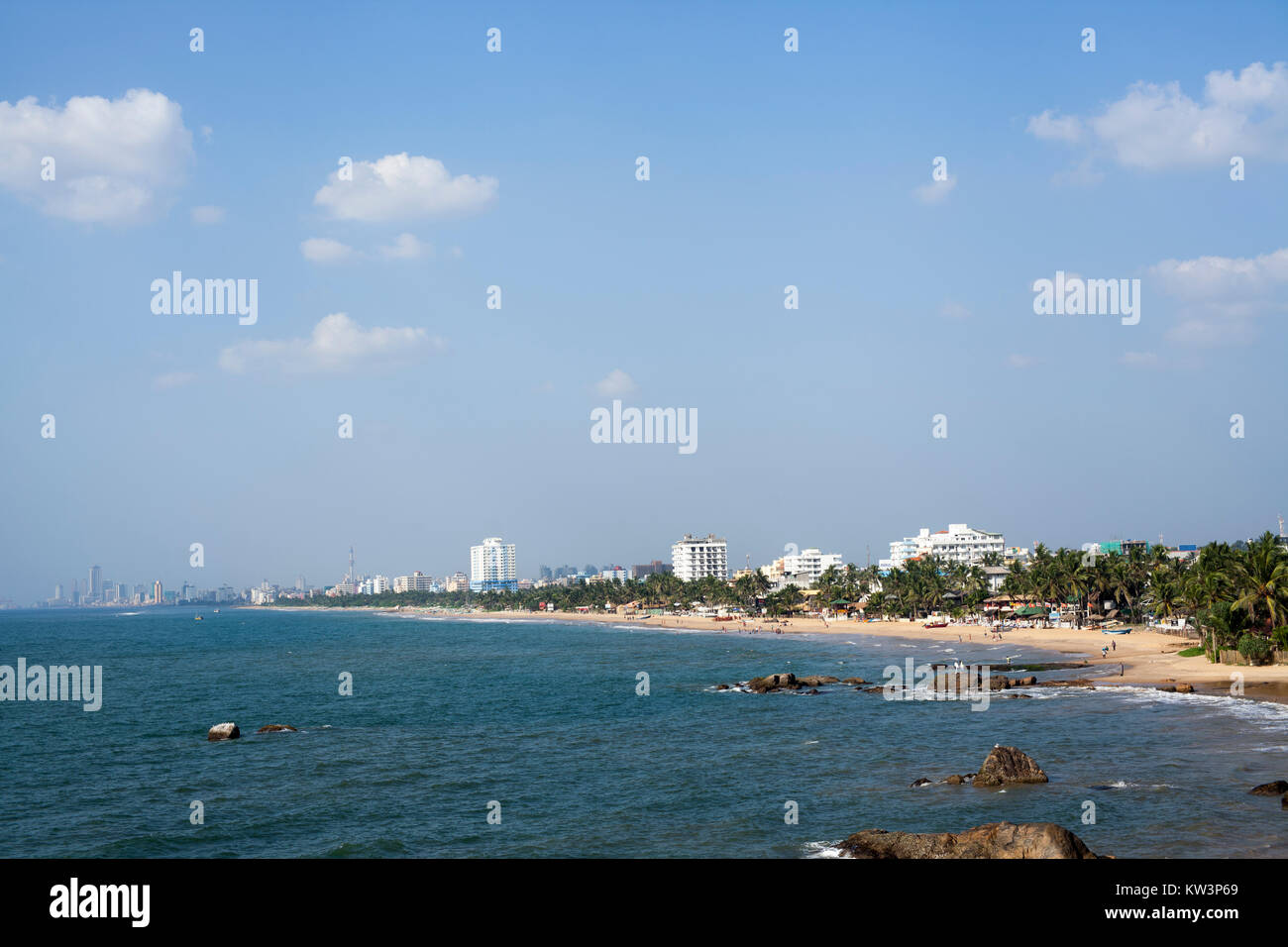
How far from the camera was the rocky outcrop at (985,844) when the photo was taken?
24.2 metres

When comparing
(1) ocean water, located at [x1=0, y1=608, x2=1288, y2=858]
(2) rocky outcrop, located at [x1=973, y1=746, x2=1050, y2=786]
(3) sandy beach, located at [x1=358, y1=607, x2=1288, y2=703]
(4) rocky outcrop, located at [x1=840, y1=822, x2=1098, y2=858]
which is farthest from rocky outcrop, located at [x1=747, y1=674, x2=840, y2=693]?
(4) rocky outcrop, located at [x1=840, y1=822, x2=1098, y2=858]

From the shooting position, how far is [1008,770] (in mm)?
37750

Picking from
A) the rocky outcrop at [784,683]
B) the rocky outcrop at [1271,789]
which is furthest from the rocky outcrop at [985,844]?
the rocky outcrop at [784,683]

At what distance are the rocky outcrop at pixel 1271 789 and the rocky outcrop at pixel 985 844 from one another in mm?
12132

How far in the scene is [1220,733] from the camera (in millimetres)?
45781

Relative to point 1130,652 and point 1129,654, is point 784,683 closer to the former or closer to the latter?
point 1129,654

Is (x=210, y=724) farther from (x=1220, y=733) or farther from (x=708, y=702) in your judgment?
(x=1220, y=733)

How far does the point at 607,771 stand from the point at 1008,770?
18.4 meters

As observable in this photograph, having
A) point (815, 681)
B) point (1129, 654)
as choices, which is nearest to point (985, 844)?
point (815, 681)

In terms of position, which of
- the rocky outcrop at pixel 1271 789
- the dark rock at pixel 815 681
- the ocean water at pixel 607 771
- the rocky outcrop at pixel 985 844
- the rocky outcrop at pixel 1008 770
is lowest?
the dark rock at pixel 815 681

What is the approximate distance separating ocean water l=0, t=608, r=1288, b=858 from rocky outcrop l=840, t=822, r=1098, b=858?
7.19ft

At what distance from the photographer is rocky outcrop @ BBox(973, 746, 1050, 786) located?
37562 millimetres

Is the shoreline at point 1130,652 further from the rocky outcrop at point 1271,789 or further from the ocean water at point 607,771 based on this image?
the rocky outcrop at point 1271,789
